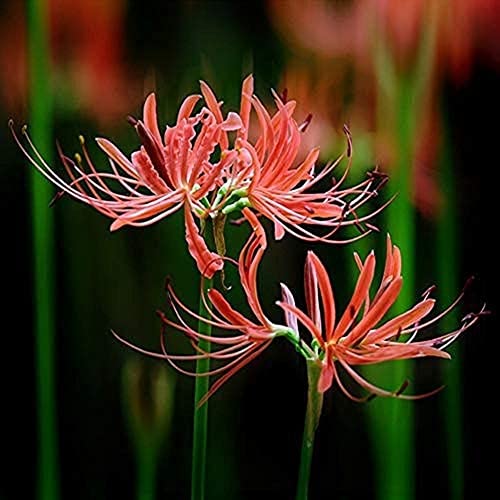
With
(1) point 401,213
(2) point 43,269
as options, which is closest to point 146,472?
(2) point 43,269

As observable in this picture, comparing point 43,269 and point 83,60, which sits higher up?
point 83,60

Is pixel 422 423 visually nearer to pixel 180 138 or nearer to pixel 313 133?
pixel 313 133

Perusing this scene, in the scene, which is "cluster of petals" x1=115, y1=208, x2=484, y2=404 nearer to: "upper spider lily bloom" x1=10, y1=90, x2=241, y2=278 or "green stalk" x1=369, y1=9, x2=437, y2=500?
"upper spider lily bloom" x1=10, y1=90, x2=241, y2=278

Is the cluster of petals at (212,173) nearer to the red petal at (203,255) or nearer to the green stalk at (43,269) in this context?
the red petal at (203,255)

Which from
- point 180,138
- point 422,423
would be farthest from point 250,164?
point 422,423

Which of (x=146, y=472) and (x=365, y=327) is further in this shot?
(x=146, y=472)

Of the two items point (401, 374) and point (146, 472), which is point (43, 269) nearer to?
point (146, 472)

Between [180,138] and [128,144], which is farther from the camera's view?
[128,144]

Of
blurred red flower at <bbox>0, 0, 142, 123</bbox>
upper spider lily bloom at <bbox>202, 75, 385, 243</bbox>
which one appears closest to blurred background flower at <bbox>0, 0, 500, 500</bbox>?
blurred red flower at <bbox>0, 0, 142, 123</bbox>
